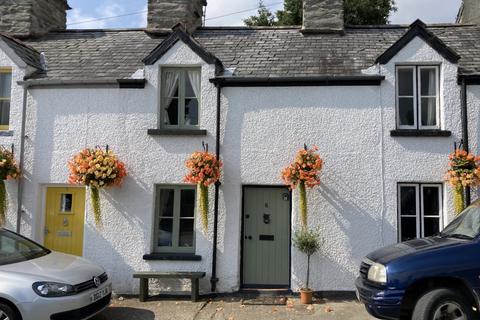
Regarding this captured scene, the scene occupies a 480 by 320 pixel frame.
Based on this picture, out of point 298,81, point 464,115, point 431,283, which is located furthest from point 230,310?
point 464,115

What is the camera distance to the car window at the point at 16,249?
6.77m

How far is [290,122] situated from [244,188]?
1.70 meters

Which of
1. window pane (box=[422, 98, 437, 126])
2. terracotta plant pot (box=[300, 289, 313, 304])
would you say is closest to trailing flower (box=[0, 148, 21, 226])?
terracotta plant pot (box=[300, 289, 313, 304])

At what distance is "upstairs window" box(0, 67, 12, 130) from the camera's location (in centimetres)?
1020

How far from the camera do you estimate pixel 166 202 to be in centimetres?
959

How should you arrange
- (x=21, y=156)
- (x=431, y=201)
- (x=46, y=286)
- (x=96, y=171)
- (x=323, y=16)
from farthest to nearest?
(x=323, y=16)
(x=21, y=156)
(x=431, y=201)
(x=96, y=171)
(x=46, y=286)

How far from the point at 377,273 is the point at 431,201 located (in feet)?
12.0

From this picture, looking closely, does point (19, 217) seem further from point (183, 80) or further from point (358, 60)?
point (358, 60)

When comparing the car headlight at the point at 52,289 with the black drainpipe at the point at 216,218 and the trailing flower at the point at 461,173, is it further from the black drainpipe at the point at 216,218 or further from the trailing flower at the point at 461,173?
the trailing flower at the point at 461,173

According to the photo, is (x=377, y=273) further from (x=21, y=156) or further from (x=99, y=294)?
(x=21, y=156)

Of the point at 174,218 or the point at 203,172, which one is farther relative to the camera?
the point at 174,218

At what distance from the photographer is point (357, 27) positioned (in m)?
11.5

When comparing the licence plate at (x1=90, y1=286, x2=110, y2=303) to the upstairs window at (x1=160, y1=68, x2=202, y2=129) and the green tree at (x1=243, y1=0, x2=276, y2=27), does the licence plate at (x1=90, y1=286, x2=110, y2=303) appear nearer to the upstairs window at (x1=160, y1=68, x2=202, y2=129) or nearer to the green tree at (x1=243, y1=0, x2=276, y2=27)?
the upstairs window at (x1=160, y1=68, x2=202, y2=129)

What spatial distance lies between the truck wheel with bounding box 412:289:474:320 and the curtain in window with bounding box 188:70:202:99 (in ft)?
20.1
